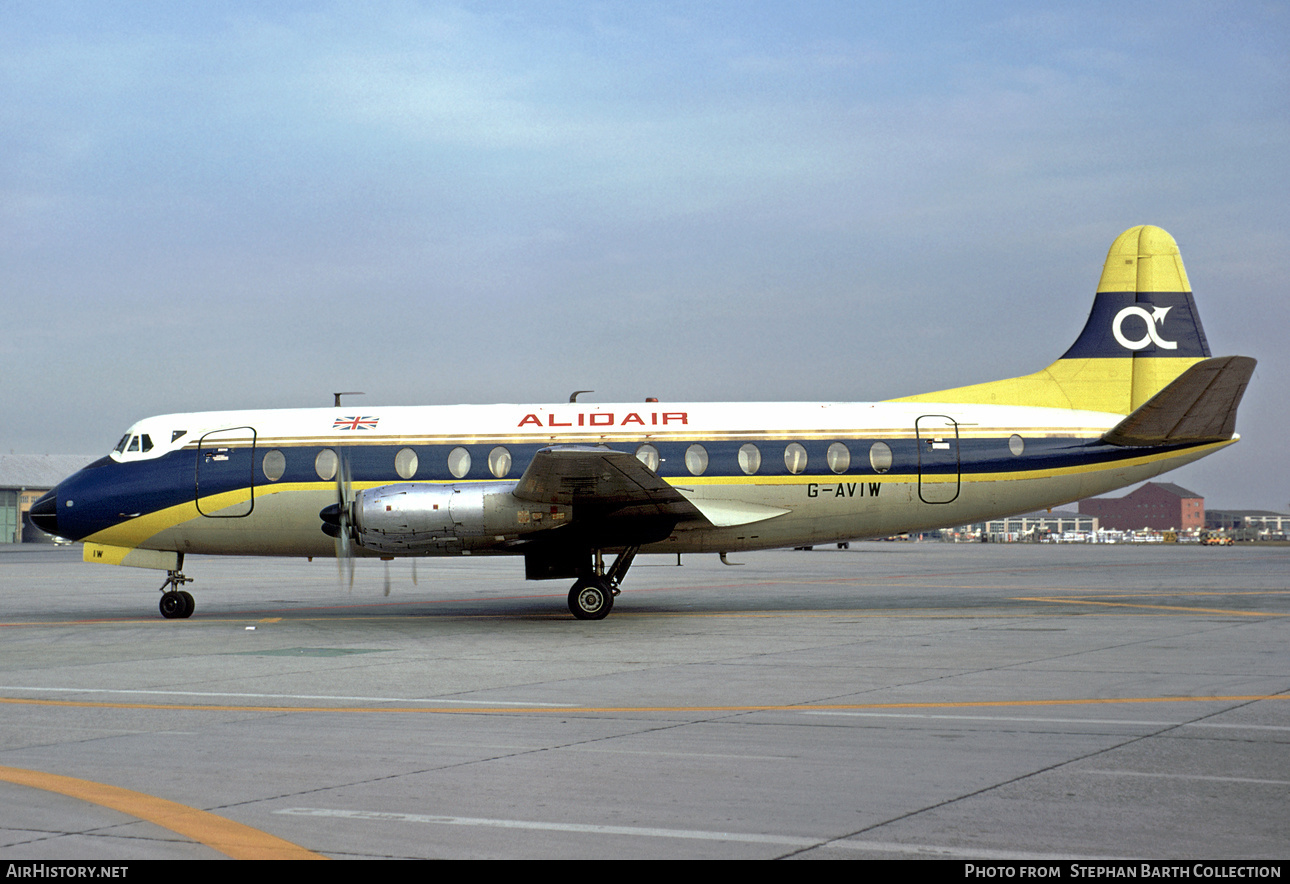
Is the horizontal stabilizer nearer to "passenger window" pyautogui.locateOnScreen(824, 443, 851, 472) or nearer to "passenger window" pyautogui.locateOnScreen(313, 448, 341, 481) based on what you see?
"passenger window" pyautogui.locateOnScreen(824, 443, 851, 472)

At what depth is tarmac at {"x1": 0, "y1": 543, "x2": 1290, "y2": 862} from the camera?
6637 millimetres

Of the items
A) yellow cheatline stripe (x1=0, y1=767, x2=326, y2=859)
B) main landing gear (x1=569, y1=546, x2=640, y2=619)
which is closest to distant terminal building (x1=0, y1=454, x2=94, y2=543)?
main landing gear (x1=569, y1=546, x2=640, y2=619)

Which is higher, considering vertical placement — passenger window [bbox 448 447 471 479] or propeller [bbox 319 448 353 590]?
passenger window [bbox 448 447 471 479]

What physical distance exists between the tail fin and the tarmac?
14.7 ft

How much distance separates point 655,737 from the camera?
975 cm

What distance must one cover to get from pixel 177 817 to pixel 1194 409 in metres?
19.6

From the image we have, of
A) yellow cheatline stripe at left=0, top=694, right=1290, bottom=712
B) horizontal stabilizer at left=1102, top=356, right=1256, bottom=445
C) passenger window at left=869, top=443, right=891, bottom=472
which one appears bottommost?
yellow cheatline stripe at left=0, top=694, right=1290, bottom=712

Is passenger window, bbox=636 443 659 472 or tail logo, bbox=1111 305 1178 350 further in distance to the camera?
tail logo, bbox=1111 305 1178 350

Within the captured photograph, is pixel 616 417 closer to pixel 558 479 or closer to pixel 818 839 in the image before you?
pixel 558 479

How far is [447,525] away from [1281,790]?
14.5m

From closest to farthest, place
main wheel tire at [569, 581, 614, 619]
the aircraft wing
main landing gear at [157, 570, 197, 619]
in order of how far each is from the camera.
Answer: the aircraft wing → main wheel tire at [569, 581, 614, 619] → main landing gear at [157, 570, 197, 619]

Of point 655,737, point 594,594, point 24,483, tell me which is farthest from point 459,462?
point 24,483

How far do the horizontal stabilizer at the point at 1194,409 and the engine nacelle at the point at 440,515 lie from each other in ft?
36.6

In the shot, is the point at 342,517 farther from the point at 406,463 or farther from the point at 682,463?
the point at 682,463
